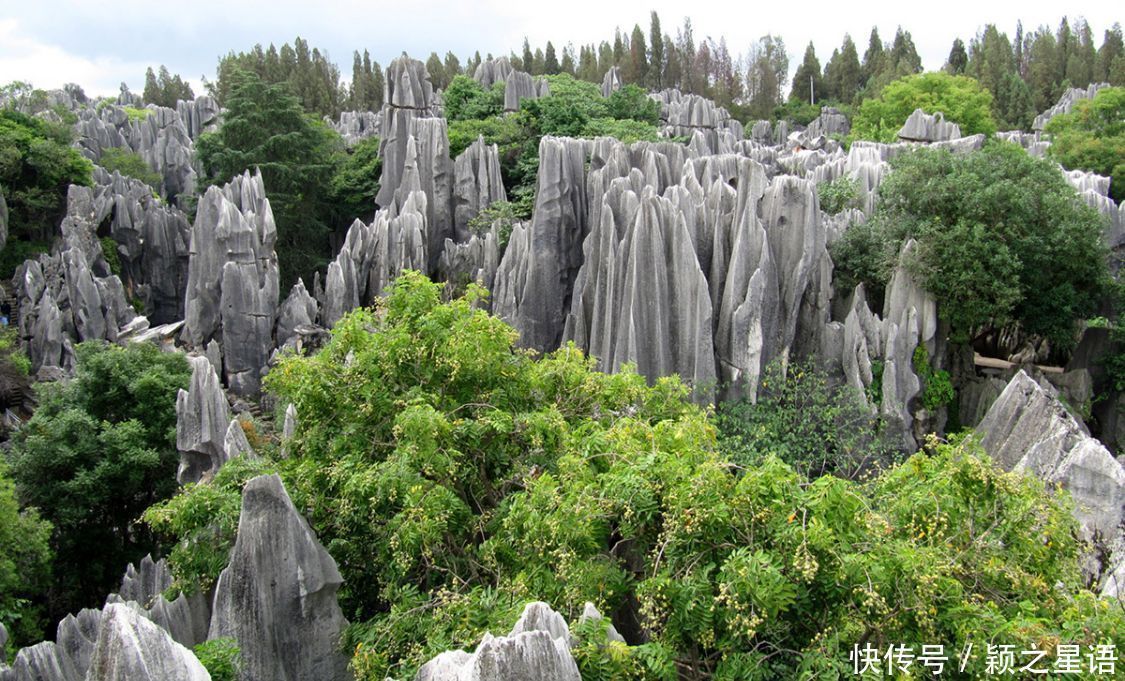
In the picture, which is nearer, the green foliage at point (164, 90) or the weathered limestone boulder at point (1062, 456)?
the weathered limestone boulder at point (1062, 456)

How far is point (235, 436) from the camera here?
1295 centimetres

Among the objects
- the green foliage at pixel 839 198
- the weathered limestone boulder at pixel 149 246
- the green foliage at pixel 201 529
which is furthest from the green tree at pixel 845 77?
the green foliage at pixel 201 529

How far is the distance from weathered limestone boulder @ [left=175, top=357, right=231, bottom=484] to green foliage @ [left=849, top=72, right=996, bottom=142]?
1555 inches

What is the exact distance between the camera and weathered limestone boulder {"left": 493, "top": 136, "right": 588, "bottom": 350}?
20062mm

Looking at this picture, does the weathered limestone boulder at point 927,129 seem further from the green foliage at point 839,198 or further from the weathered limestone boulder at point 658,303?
the weathered limestone boulder at point 658,303

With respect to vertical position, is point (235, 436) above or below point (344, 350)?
below

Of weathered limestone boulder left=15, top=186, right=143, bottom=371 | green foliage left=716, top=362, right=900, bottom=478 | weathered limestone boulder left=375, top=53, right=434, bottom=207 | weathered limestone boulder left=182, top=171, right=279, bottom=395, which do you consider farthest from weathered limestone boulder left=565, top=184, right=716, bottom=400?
A: weathered limestone boulder left=375, top=53, right=434, bottom=207

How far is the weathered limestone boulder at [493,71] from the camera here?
51.5 meters

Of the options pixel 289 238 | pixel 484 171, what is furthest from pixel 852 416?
pixel 289 238

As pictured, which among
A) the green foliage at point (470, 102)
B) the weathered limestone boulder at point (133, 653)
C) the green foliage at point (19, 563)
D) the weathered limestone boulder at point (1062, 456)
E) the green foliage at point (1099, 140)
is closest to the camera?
the weathered limestone boulder at point (133, 653)

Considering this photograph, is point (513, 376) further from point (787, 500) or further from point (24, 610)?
point (24, 610)

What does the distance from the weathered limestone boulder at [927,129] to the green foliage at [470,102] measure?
2026 centimetres

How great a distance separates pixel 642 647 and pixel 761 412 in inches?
444

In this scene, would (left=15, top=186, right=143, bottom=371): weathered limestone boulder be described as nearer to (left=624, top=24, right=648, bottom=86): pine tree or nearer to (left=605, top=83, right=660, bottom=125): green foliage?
(left=605, top=83, right=660, bottom=125): green foliage
